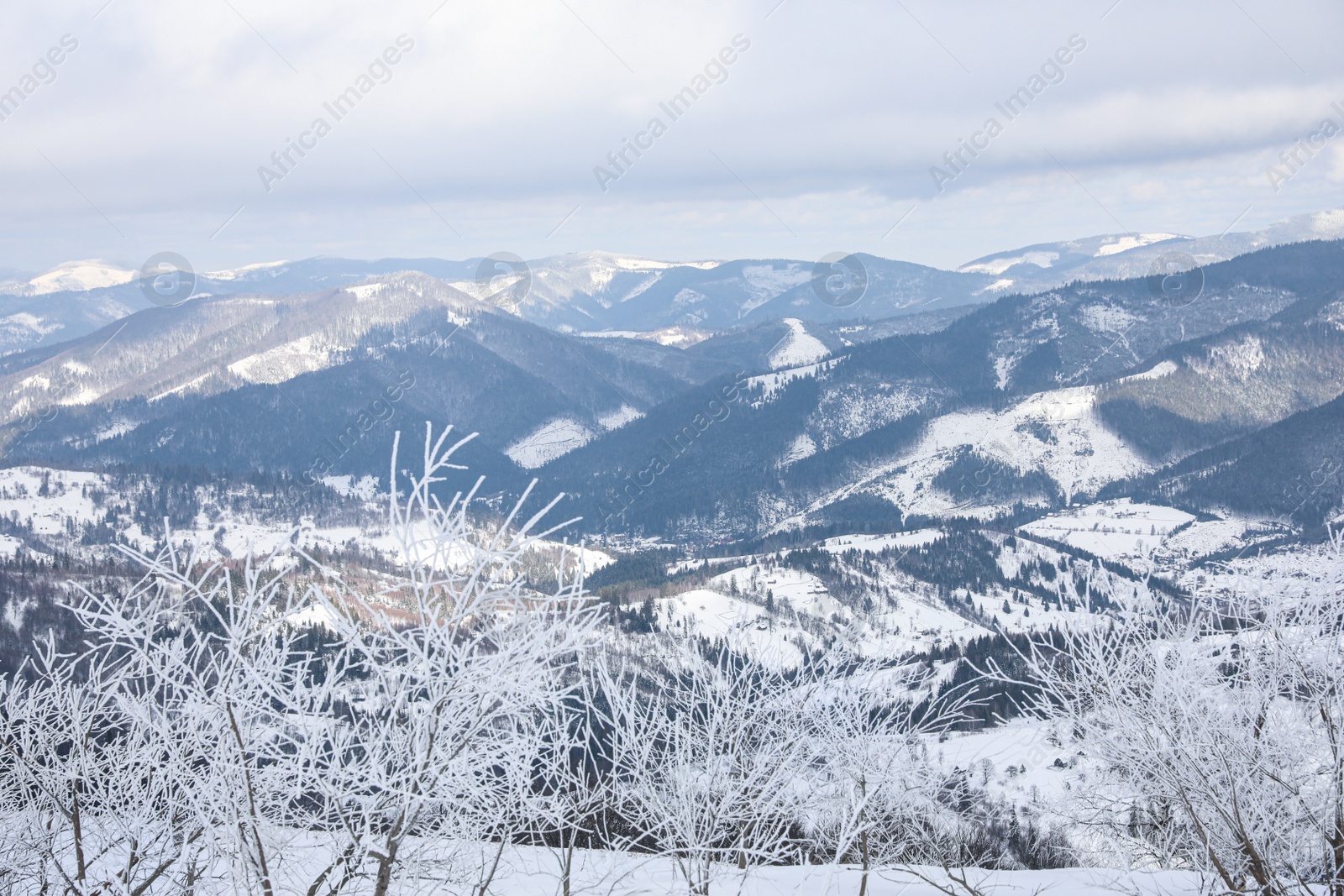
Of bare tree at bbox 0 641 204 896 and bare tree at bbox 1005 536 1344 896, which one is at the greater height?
bare tree at bbox 1005 536 1344 896

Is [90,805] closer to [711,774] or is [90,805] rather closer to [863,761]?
[711,774]

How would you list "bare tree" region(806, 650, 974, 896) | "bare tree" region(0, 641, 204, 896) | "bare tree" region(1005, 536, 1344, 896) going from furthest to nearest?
"bare tree" region(806, 650, 974, 896), "bare tree" region(1005, 536, 1344, 896), "bare tree" region(0, 641, 204, 896)

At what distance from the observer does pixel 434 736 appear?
470 inches

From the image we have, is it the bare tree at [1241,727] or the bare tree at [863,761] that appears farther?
the bare tree at [863,761]

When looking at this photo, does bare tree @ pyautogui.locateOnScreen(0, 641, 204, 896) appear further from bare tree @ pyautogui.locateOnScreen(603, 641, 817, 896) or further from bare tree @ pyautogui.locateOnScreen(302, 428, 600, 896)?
bare tree @ pyautogui.locateOnScreen(603, 641, 817, 896)

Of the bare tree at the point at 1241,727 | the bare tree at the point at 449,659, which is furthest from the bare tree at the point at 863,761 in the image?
the bare tree at the point at 449,659

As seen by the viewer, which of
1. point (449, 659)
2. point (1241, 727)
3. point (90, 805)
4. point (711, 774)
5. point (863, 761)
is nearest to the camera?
point (449, 659)

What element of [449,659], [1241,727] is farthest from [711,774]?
[1241,727]

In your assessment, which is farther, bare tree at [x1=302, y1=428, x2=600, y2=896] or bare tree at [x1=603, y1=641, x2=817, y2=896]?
bare tree at [x1=603, y1=641, x2=817, y2=896]

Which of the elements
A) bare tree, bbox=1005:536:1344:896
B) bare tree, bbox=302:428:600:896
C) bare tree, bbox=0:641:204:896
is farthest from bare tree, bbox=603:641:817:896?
bare tree, bbox=0:641:204:896

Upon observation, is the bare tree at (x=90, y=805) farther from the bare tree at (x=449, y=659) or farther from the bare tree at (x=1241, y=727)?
the bare tree at (x=1241, y=727)

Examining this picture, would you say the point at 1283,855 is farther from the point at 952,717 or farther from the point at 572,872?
the point at 572,872

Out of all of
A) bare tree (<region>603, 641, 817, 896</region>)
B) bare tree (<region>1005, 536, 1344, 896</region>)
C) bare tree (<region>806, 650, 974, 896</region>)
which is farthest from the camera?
bare tree (<region>806, 650, 974, 896</region>)

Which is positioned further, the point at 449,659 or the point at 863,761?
the point at 863,761
